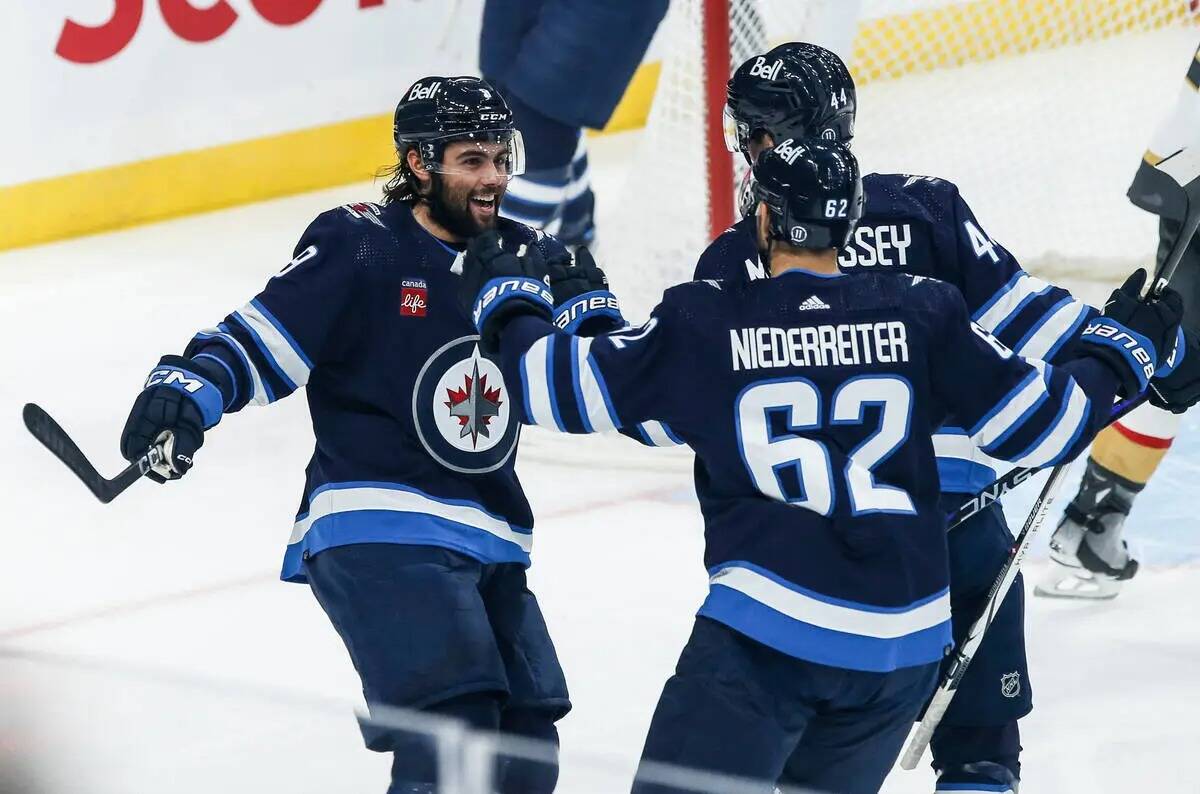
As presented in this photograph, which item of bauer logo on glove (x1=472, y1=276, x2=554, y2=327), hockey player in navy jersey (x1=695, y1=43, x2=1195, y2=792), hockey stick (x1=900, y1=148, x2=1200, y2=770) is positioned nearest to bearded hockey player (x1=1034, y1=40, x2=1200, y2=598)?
hockey stick (x1=900, y1=148, x2=1200, y2=770)

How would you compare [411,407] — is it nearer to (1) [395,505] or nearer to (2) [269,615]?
(1) [395,505]

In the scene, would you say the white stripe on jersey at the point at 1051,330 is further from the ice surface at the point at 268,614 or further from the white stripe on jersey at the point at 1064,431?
the ice surface at the point at 268,614

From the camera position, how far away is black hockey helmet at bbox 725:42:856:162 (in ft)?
8.71

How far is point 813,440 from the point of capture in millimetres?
2156

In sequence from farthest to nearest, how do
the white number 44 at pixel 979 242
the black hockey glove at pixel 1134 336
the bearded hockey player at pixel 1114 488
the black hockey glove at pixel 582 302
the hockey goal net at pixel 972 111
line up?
1. the hockey goal net at pixel 972 111
2. the bearded hockey player at pixel 1114 488
3. the white number 44 at pixel 979 242
4. the black hockey glove at pixel 582 302
5. the black hockey glove at pixel 1134 336

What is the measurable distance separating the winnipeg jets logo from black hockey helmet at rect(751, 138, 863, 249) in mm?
→ 534

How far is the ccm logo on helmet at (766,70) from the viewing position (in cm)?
268

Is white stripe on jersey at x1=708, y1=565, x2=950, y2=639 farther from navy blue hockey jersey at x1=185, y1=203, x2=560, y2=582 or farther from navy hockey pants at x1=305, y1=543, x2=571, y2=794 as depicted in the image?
navy blue hockey jersey at x1=185, y1=203, x2=560, y2=582

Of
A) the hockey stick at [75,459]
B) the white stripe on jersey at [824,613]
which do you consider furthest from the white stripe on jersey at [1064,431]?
the hockey stick at [75,459]

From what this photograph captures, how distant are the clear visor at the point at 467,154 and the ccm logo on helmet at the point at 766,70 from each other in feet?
1.15

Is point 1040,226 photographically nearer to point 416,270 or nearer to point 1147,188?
point 1147,188

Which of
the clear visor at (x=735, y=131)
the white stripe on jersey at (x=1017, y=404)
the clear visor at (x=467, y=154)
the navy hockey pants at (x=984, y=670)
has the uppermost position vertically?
the clear visor at (x=467, y=154)

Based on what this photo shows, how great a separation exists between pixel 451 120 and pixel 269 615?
1.56 metres

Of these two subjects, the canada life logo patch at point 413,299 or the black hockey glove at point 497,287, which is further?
the canada life logo patch at point 413,299
